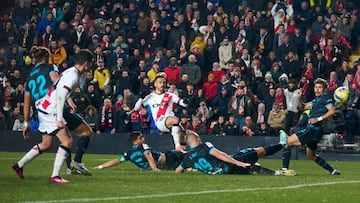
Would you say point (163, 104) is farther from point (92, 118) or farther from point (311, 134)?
point (92, 118)

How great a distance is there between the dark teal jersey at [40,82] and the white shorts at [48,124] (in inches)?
19.9

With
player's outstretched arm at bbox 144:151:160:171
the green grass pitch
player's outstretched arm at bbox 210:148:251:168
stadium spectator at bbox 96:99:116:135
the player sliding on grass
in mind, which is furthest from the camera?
stadium spectator at bbox 96:99:116:135

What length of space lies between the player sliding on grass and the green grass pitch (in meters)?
0.22

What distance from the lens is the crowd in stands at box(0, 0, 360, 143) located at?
94.2 ft

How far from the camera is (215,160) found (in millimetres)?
17766

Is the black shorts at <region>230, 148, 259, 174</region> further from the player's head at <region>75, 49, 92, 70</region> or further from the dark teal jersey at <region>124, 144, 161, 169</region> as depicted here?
the player's head at <region>75, 49, 92, 70</region>

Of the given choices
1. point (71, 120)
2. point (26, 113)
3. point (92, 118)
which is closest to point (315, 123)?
point (71, 120)

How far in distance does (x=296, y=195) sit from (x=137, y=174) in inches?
193

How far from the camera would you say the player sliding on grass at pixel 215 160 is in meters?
17.6

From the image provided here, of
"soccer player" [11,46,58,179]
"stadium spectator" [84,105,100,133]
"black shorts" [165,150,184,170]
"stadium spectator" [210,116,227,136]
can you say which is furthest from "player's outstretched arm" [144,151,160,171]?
"stadium spectator" [84,105,100,133]

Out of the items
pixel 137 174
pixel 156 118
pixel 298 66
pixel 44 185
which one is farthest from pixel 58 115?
pixel 298 66

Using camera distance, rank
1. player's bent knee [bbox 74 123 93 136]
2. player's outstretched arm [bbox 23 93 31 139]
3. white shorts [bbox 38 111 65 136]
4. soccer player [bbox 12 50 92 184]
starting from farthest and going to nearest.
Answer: player's bent knee [bbox 74 123 93 136] < player's outstretched arm [bbox 23 93 31 139] < white shorts [bbox 38 111 65 136] < soccer player [bbox 12 50 92 184]

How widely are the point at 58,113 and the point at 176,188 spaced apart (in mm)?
2074

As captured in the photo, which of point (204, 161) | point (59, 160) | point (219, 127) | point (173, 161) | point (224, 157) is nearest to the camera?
point (59, 160)
